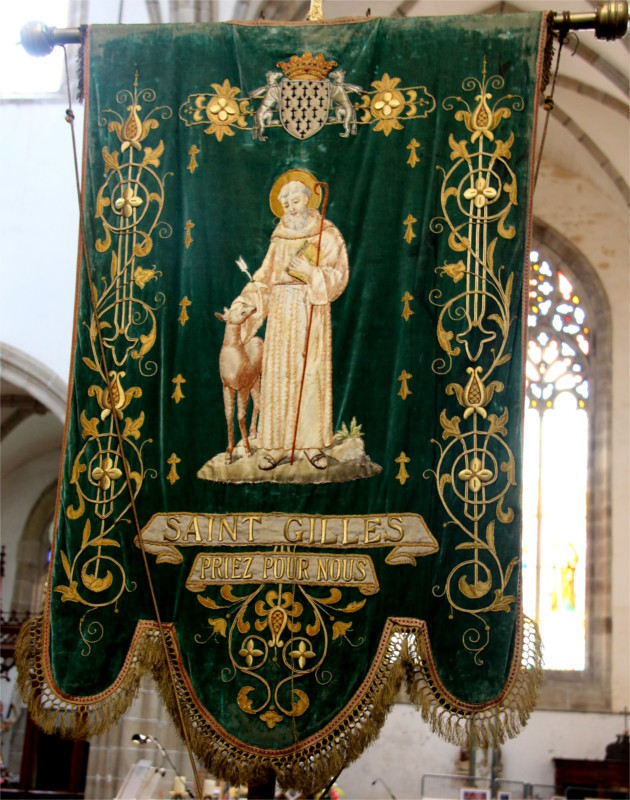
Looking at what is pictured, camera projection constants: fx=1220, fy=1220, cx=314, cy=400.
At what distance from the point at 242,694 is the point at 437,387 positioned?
4.75 feet

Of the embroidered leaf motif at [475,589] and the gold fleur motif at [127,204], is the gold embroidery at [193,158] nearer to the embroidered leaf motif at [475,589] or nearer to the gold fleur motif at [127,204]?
the gold fleur motif at [127,204]

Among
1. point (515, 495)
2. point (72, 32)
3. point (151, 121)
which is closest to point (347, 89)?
point (151, 121)

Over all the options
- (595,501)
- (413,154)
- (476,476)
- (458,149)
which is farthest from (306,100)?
(595,501)

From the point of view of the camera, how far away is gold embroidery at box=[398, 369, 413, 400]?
16.3ft

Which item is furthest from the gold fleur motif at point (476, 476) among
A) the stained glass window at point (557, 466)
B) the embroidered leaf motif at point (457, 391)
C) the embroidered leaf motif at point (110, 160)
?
the stained glass window at point (557, 466)

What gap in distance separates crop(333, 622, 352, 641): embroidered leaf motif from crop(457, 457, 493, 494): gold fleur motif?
28.5 inches

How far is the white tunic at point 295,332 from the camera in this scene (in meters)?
5.09

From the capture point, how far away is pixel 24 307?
10.2 metres

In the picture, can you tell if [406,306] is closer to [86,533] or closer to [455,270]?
[455,270]

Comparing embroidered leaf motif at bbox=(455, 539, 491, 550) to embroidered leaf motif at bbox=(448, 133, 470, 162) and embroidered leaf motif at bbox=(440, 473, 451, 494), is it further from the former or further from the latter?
embroidered leaf motif at bbox=(448, 133, 470, 162)

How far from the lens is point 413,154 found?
5.20 meters

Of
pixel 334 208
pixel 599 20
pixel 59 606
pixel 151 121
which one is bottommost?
pixel 59 606

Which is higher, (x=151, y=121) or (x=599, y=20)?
(x=599, y=20)

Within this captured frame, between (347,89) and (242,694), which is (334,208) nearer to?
(347,89)
